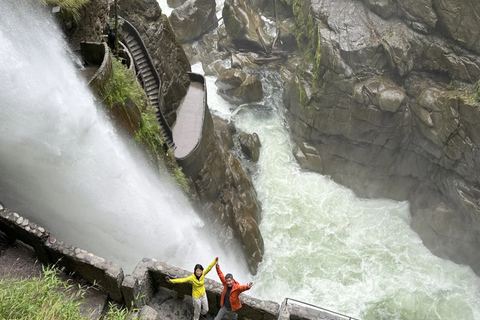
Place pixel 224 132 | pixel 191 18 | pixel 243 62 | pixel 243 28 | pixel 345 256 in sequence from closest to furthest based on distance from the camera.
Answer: pixel 345 256, pixel 224 132, pixel 243 62, pixel 243 28, pixel 191 18

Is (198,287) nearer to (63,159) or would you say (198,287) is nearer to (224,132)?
(63,159)

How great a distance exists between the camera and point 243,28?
27000 mm

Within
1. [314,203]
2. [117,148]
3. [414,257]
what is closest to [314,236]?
[314,203]

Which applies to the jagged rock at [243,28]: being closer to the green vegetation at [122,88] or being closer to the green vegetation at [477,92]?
the green vegetation at [477,92]

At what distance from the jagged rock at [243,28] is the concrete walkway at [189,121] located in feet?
32.6

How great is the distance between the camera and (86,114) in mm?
10000

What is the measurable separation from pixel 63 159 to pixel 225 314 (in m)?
5.49

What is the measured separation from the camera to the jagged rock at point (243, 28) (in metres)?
27.1

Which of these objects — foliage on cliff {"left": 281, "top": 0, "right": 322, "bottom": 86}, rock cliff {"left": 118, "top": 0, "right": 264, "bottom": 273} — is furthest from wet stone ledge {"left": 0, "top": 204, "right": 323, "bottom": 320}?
foliage on cliff {"left": 281, "top": 0, "right": 322, "bottom": 86}

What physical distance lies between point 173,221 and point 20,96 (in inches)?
243

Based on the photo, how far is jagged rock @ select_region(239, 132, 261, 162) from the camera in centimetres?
2152

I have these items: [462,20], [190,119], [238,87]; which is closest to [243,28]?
[238,87]

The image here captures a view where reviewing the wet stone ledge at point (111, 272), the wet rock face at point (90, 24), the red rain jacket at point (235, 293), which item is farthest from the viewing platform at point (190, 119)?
the red rain jacket at point (235, 293)

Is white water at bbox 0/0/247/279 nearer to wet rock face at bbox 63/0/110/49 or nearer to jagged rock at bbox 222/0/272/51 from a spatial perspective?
wet rock face at bbox 63/0/110/49
